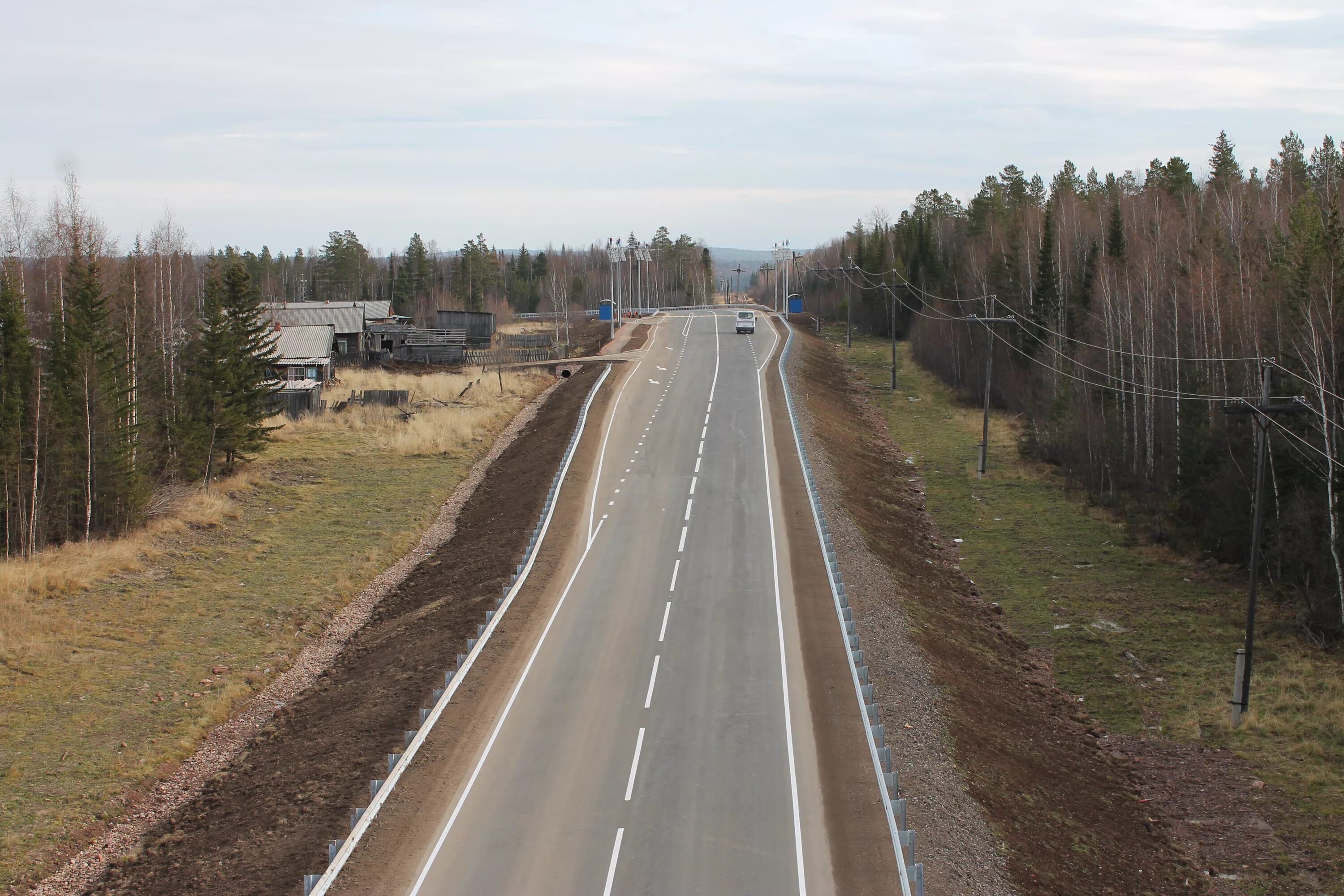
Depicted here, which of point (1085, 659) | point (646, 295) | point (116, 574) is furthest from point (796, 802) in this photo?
point (646, 295)

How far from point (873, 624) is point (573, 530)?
10.8 metres

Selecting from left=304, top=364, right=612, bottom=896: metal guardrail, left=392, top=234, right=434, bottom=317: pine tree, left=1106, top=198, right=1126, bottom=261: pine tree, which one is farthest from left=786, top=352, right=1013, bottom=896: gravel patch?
left=392, top=234, right=434, bottom=317: pine tree

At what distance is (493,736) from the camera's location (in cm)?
1783

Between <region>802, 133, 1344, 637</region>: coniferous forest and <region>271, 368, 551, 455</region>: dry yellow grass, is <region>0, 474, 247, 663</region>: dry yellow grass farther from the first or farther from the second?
<region>802, 133, 1344, 637</region>: coniferous forest

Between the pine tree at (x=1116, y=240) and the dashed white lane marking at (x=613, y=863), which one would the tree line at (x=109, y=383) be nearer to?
the dashed white lane marking at (x=613, y=863)

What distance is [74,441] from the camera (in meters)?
31.5

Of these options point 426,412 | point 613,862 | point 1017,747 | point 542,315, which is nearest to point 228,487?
point 426,412

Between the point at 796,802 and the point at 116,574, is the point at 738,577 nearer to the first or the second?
the point at 796,802

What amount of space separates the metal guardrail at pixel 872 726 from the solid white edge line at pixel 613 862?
380 centimetres

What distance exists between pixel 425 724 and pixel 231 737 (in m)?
4.84

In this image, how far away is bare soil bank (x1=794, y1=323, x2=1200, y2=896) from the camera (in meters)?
15.0

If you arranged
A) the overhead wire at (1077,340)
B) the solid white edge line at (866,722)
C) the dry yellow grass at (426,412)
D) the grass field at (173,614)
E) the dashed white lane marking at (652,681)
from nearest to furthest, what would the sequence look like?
the solid white edge line at (866,722) < the grass field at (173,614) < the dashed white lane marking at (652,681) < the overhead wire at (1077,340) < the dry yellow grass at (426,412)

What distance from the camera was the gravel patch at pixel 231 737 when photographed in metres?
15.0

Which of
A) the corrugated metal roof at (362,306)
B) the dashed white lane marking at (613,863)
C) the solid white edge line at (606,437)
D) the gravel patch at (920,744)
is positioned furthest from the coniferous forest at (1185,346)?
the corrugated metal roof at (362,306)
